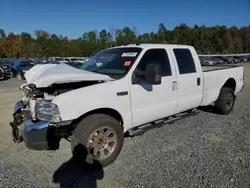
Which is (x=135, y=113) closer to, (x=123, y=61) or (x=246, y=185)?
(x=123, y=61)

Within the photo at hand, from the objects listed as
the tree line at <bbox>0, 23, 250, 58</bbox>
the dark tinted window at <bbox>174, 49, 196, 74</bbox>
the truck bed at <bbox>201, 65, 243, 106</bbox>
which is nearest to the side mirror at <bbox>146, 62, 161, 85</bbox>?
the dark tinted window at <bbox>174, 49, 196, 74</bbox>

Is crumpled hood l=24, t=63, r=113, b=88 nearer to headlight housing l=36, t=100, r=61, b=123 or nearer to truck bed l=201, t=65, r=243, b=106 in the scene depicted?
headlight housing l=36, t=100, r=61, b=123

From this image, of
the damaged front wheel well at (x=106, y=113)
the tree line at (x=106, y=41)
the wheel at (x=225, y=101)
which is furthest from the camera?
the tree line at (x=106, y=41)

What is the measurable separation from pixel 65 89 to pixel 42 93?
1.47 ft

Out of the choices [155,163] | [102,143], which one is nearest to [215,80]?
[155,163]

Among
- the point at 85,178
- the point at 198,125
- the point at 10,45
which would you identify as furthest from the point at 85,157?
the point at 10,45

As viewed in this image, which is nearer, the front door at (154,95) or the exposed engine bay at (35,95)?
→ the exposed engine bay at (35,95)

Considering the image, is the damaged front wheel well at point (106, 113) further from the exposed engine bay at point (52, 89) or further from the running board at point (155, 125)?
the exposed engine bay at point (52, 89)

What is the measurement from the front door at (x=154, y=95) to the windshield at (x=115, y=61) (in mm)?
202

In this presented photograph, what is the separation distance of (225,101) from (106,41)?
111m

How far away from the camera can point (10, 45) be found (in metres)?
90.8

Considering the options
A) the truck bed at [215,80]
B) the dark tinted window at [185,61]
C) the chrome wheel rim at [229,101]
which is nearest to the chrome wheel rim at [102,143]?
the dark tinted window at [185,61]

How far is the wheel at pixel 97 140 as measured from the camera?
12.5 ft

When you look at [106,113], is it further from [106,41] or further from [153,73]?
[106,41]
